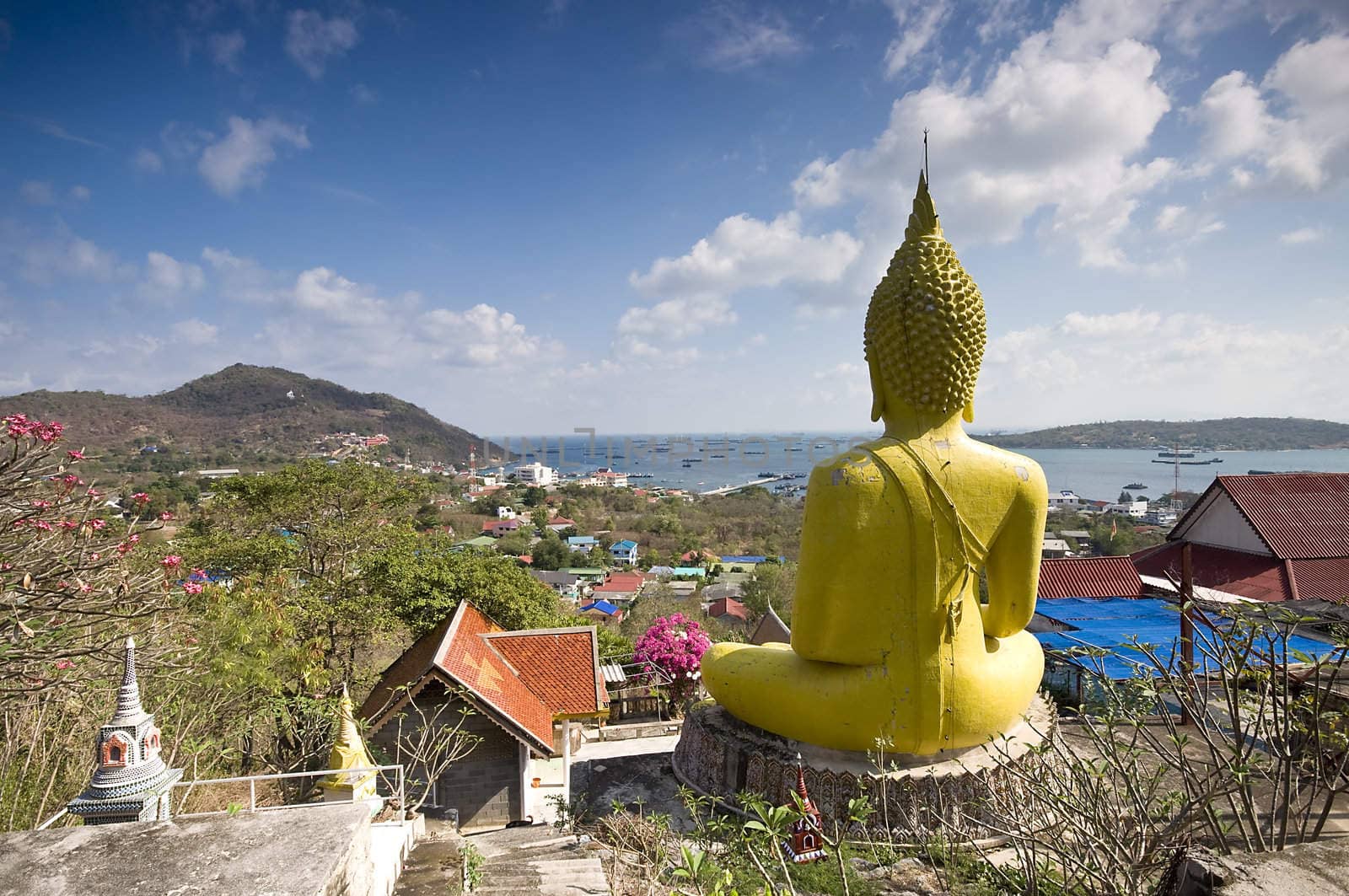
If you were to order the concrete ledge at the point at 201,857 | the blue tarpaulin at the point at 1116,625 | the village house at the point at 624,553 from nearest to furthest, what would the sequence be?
the concrete ledge at the point at 201,857
the blue tarpaulin at the point at 1116,625
the village house at the point at 624,553

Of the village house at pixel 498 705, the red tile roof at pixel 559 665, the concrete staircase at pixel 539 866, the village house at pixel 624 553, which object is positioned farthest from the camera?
the village house at pixel 624 553

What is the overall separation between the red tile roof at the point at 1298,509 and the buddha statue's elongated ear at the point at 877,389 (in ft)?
42.8

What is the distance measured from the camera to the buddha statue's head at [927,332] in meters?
6.96

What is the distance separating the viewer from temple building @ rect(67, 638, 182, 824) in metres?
3.82

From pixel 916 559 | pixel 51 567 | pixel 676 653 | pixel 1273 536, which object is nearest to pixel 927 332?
pixel 916 559

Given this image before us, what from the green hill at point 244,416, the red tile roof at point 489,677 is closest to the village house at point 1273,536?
the red tile roof at point 489,677

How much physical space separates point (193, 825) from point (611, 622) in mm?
25984

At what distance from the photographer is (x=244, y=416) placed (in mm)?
98938

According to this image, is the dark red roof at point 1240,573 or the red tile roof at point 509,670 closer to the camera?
the red tile roof at point 509,670

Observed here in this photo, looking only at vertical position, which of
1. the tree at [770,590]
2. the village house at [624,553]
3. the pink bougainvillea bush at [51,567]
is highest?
the pink bougainvillea bush at [51,567]

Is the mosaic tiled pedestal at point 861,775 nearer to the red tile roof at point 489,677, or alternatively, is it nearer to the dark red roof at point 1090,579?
the red tile roof at point 489,677

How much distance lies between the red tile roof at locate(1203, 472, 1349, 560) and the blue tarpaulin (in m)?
2.72

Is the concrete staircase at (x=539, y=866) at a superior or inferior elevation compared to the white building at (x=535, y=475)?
superior

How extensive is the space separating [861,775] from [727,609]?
79.9 ft
